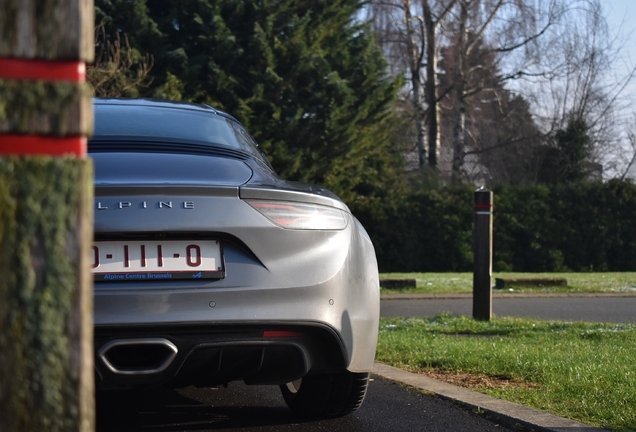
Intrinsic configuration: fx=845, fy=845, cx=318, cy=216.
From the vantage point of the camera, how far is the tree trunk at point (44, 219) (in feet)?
4.67

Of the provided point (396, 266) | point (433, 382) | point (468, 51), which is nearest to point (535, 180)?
point (468, 51)

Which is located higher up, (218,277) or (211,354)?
(218,277)

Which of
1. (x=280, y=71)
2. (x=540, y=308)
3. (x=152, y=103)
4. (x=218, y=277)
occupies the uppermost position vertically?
(x=280, y=71)

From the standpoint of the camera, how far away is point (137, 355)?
3301 mm

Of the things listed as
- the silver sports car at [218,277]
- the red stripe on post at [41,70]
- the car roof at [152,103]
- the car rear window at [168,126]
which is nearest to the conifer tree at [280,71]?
the car roof at [152,103]

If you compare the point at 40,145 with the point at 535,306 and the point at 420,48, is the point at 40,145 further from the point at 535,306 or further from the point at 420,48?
the point at 420,48

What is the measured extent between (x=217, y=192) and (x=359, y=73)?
2248 centimetres

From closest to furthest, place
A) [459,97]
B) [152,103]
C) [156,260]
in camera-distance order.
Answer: [156,260], [152,103], [459,97]

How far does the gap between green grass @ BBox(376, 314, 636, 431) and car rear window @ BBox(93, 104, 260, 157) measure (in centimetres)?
201

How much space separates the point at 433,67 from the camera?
3400cm

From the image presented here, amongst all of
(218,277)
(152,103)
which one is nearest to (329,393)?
(218,277)

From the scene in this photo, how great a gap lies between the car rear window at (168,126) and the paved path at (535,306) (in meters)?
6.23

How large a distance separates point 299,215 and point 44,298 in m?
2.08

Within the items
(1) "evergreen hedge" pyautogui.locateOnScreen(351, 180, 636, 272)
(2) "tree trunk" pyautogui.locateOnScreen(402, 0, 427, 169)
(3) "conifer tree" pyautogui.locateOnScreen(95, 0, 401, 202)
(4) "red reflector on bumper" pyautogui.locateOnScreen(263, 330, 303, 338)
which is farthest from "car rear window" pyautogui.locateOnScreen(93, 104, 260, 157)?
(2) "tree trunk" pyautogui.locateOnScreen(402, 0, 427, 169)
